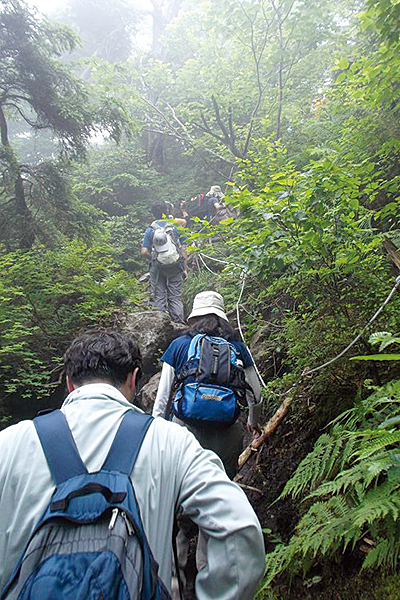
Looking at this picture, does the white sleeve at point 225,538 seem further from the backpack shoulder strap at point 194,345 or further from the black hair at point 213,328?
the black hair at point 213,328

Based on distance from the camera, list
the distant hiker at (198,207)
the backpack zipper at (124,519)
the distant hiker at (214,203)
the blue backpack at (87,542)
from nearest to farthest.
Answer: the blue backpack at (87,542), the backpack zipper at (124,519), the distant hiker at (214,203), the distant hiker at (198,207)

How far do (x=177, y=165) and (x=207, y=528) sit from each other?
65.2 feet

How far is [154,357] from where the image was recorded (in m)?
6.91

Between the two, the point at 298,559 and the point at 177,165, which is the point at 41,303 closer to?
the point at 298,559

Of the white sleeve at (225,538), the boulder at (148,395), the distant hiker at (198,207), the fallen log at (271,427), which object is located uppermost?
the distant hiker at (198,207)

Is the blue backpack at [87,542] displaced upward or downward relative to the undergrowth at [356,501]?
upward

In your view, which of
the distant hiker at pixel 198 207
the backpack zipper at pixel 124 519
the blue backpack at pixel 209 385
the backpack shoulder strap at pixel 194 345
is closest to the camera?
the backpack zipper at pixel 124 519

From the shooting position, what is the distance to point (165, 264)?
7.80 metres

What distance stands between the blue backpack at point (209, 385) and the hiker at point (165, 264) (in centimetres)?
484

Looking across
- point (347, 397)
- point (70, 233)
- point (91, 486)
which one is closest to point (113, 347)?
point (91, 486)

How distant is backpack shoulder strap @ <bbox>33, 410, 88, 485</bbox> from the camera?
1.26m

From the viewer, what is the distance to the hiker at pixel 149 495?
47.8 inches

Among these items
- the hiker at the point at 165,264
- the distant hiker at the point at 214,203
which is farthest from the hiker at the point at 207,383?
the distant hiker at the point at 214,203

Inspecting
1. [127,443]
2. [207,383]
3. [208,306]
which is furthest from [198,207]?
[127,443]
